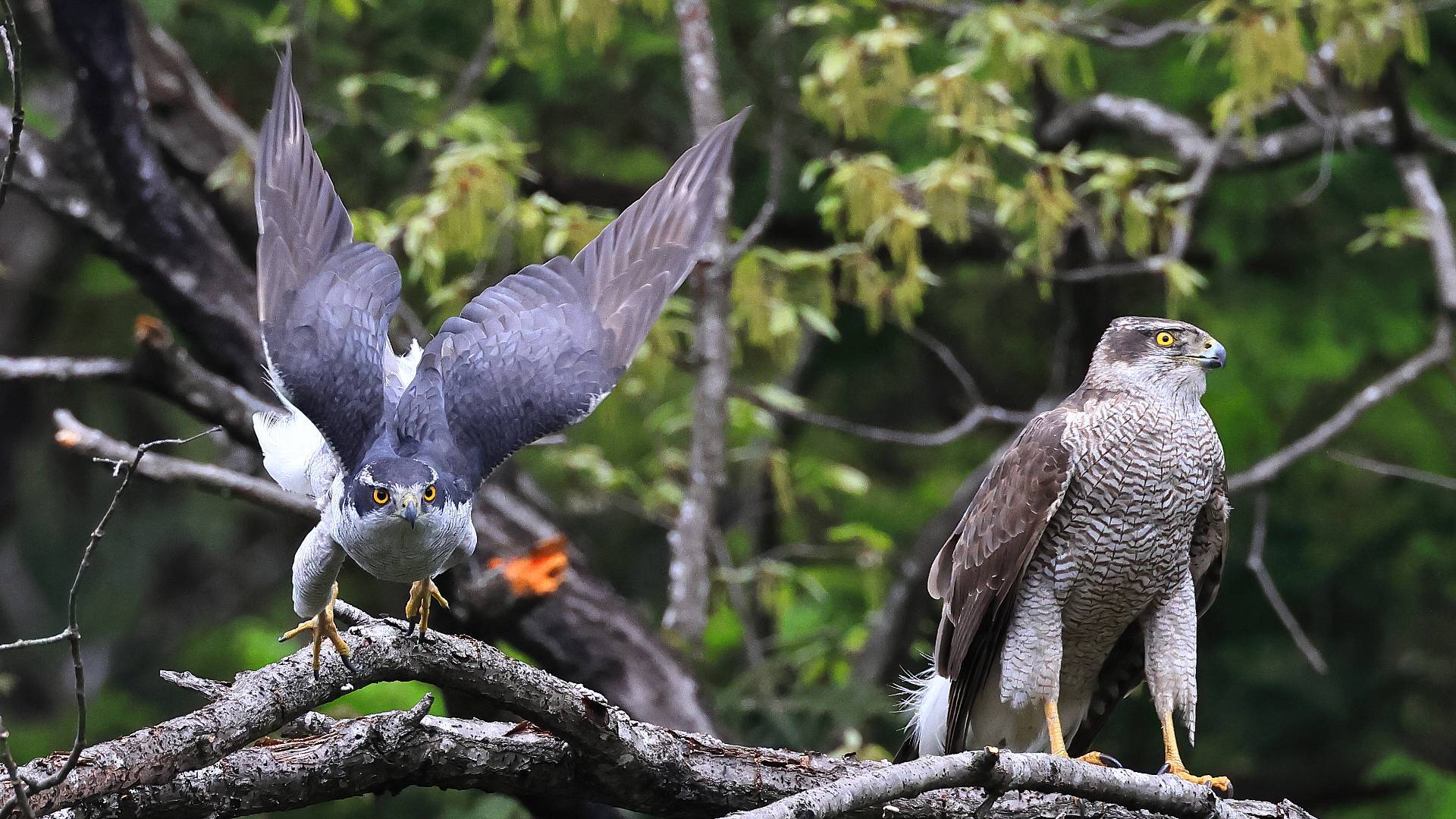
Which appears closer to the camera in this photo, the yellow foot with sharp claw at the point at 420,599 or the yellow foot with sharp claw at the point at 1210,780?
the yellow foot with sharp claw at the point at 420,599

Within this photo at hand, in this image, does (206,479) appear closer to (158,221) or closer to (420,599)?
(158,221)

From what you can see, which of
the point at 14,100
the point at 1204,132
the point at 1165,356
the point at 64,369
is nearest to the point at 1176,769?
the point at 1165,356

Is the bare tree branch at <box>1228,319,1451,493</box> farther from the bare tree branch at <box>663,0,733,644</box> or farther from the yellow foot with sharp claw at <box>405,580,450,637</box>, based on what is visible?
the yellow foot with sharp claw at <box>405,580,450,637</box>

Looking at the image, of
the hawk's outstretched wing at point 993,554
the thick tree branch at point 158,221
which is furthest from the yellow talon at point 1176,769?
the thick tree branch at point 158,221

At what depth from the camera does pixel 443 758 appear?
2871 millimetres

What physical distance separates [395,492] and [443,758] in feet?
1.85

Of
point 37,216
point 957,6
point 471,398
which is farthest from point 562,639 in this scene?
point 37,216

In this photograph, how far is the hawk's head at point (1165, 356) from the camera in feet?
13.1

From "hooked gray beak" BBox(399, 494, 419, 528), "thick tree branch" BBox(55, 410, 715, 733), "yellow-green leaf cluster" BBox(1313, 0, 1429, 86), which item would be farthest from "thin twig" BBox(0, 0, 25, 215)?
"yellow-green leaf cluster" BBox(1313, 0, 1429, 86)

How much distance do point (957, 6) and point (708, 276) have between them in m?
1.88

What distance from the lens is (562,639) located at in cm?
539

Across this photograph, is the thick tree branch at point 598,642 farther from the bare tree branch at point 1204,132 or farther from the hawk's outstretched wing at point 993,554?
the bare tree branch at point 1204,132

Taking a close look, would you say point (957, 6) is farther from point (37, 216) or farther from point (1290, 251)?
point (37, 216)

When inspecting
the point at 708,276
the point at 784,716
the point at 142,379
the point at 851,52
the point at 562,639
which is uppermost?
the point at 851,52
